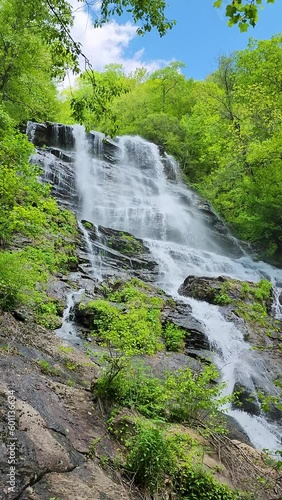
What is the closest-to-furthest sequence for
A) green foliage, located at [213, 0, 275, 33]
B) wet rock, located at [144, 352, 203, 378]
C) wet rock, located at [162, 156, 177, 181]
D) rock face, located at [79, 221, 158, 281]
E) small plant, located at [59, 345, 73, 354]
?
1. green foliage, located at [213, 0, 275, 33]
2. small plant, located at [59, 345, 73, 354]
3. wet rock, located at [144, 352, 203, 378]
4. rock face, located at [79, 221, 158, 281]
5. wet rock, located at [162, 156, 177, 181]

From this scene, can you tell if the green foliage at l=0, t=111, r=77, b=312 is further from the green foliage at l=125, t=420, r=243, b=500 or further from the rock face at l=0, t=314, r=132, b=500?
the green foliage at l=125, t=420, r=243, b=500

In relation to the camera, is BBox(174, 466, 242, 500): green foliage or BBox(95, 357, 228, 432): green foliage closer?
BBox(174, 466, 242, 500): green foliage

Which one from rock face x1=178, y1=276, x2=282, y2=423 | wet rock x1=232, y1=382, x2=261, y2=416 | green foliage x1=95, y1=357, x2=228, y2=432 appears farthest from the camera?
rock face x1=178, y1=276, x2=282, y2=423

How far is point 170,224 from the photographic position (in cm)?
1975

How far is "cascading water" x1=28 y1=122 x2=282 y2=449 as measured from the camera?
9.99 metres

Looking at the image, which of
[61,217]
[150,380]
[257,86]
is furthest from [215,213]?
[150,380]

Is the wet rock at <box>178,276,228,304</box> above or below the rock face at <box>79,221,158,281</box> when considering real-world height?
below

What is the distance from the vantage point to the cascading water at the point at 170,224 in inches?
393

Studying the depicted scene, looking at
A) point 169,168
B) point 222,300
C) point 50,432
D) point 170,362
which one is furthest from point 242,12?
point 169,168

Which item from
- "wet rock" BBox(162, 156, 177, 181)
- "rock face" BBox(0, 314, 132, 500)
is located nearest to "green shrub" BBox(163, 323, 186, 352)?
"rock face" BBox(0, 314, 132, 500)

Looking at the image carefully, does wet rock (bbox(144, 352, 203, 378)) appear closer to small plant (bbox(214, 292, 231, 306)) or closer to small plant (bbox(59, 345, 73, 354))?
small plant (bbox(59, 345, 73, 354))

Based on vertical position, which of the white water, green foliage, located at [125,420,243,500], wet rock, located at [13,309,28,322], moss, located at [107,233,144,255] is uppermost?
moss, located at [107,233,144,255]

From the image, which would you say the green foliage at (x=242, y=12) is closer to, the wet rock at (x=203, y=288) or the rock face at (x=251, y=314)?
the rock face at (x=251, y=314)

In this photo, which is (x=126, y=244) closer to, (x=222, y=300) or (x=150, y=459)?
(x=222, y=300)
